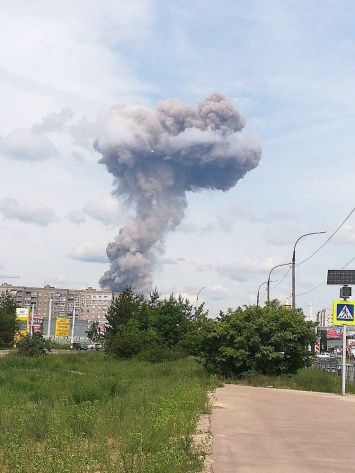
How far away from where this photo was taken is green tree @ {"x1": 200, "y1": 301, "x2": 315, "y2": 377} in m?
29.5

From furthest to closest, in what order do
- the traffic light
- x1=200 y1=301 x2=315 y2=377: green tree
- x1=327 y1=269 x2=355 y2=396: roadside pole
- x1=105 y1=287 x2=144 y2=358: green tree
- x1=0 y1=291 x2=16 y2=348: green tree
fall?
x1=0 y1=291 x2=16 y2=348: green tree → x1=105 y1=287 x2=144 y2=358: green tree → x1=200 y1=301 x2=315 y2=377: green tree → the traffic light → x1=327 y1=269 x2=355 y2=396: roadside pole

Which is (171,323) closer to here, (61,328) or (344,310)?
(344,310)

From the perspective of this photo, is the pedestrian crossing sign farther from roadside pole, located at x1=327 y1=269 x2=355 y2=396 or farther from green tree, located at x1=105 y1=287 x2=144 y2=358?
green tree, located at x1=105 y1=287 x2=144 y2=358

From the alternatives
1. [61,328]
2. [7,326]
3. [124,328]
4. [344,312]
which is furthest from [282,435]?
[61,328]

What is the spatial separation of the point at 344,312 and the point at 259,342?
19.1 feet

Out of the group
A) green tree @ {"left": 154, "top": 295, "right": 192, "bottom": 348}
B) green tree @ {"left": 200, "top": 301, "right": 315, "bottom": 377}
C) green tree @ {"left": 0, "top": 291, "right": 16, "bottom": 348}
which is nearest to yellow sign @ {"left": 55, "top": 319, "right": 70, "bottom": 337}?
green tree @ {"left": 0, "top": 291, "right": 16, "bottom": 348}

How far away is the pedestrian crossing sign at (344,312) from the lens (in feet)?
81.0

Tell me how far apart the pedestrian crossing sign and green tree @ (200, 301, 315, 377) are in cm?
472

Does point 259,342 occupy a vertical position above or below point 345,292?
below

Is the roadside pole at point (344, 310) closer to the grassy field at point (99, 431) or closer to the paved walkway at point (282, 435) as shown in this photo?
the paved walkway at point (282, 435)

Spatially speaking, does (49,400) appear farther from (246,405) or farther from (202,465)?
(202,465)

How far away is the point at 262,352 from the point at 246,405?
1028 cm

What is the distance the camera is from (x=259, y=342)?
29.7 meters

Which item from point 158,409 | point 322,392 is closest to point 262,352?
point 322,392
